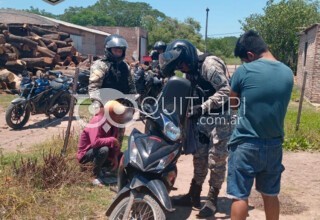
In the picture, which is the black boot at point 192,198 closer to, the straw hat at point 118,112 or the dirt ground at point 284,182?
the dirt ground at point 284,182

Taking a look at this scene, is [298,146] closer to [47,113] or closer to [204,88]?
[204,88]

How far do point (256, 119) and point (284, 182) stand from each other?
104 inches

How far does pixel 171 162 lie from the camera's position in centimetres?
366

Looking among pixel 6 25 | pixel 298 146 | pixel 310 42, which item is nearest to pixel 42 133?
pixel 298 146

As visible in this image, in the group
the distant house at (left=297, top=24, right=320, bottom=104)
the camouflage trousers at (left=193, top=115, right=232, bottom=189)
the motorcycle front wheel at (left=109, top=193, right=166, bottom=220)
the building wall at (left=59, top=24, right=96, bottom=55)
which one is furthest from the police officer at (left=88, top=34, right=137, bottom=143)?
the building wall at (left=59, top=24, right=96, bottom=55)

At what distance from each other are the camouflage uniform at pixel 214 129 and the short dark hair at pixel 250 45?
2.16 ft

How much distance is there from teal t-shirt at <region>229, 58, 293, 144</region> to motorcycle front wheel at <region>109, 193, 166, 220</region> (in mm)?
905

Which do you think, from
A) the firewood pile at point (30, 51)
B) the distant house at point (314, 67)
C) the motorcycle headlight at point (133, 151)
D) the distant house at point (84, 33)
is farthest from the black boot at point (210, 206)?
the distant house at point (84, 33)

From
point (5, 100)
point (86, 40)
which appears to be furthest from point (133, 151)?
point (86, 40)

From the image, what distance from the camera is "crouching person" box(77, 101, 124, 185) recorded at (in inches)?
189

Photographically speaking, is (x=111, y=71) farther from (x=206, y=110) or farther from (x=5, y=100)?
(x=5, y=100)

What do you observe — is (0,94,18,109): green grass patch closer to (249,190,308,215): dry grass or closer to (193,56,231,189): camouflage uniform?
(193,56,231,189): camouflage uniform

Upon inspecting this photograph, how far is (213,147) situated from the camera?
407 centimetres

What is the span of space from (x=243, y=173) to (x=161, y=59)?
54.3 inches
